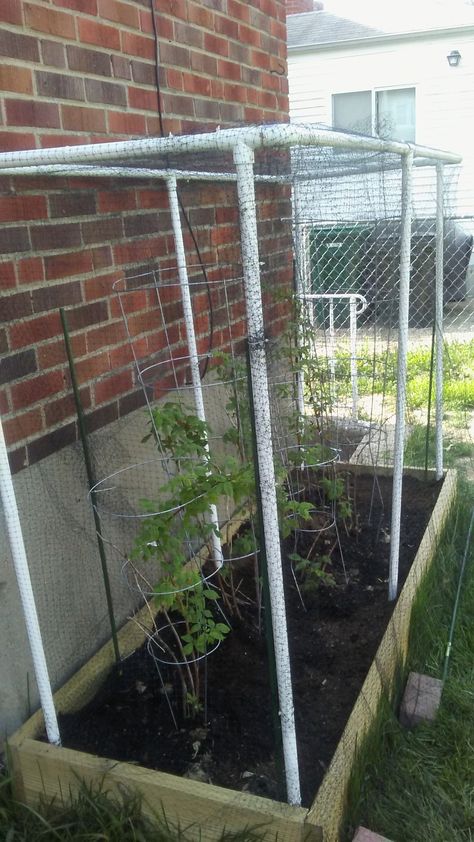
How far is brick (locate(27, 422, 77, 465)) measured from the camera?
7.73ft

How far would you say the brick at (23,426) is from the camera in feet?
7.36

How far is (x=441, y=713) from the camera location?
259cm

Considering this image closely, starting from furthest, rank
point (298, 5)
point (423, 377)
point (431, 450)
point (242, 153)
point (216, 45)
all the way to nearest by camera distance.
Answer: point (298, 5)
point (423, 377)
point (431, 450)
point (216, 45)
point (242, 153)

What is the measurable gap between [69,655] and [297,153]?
1.86m

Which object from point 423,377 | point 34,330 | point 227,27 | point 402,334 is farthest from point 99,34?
point 423,377

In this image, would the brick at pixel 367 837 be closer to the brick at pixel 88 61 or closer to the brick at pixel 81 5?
the brick at pixel 88 61

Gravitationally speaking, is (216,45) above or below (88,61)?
above

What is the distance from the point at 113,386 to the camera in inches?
110

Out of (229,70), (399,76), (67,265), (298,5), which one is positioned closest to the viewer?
(67,265)

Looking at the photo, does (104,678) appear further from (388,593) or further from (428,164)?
(428,164)

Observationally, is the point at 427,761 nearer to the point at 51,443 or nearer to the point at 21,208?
the point at 51,443

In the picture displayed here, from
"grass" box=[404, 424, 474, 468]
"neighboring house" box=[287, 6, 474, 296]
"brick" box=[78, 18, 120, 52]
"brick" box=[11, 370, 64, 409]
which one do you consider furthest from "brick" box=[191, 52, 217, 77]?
"neighboring house" box=[287, 6, 474, 296]

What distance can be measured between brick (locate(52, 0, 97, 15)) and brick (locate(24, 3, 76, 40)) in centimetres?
3

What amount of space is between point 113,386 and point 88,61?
3.67 ft
